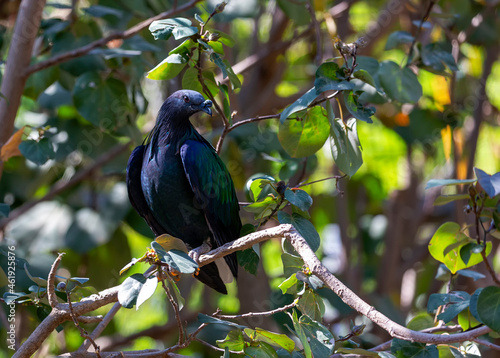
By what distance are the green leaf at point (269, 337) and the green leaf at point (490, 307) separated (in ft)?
2.37

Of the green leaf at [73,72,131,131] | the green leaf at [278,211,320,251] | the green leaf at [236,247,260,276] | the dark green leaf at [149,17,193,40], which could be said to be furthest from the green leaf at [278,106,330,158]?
the green leaf at [73,72,131,131]

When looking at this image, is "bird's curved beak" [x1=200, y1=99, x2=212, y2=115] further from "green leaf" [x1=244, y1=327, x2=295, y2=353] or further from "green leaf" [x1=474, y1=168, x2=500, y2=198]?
"green leaf" [x1=474, y1=168, x2=500, y2=198]

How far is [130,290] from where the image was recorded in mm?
2018

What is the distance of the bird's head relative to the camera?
10.0 feet

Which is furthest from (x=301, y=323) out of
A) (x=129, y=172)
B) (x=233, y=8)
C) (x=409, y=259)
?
(x=409, y=259)

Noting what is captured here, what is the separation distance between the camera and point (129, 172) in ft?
10.6

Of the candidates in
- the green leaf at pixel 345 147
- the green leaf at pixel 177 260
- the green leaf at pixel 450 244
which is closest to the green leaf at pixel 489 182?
the green leaf at pixel 450 244

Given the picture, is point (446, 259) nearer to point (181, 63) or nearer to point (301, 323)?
point (301, 323)

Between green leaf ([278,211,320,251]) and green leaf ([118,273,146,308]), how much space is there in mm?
641

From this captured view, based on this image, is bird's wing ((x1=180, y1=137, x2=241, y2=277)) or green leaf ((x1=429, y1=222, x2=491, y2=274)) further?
bird's wing ((x1=180, y1=137, x2=241, y2=277))

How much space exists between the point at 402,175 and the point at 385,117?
5.60ft

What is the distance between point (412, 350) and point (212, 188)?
1260 millimetres

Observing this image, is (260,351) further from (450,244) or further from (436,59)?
(436,59)

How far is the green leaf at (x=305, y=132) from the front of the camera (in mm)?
2600
